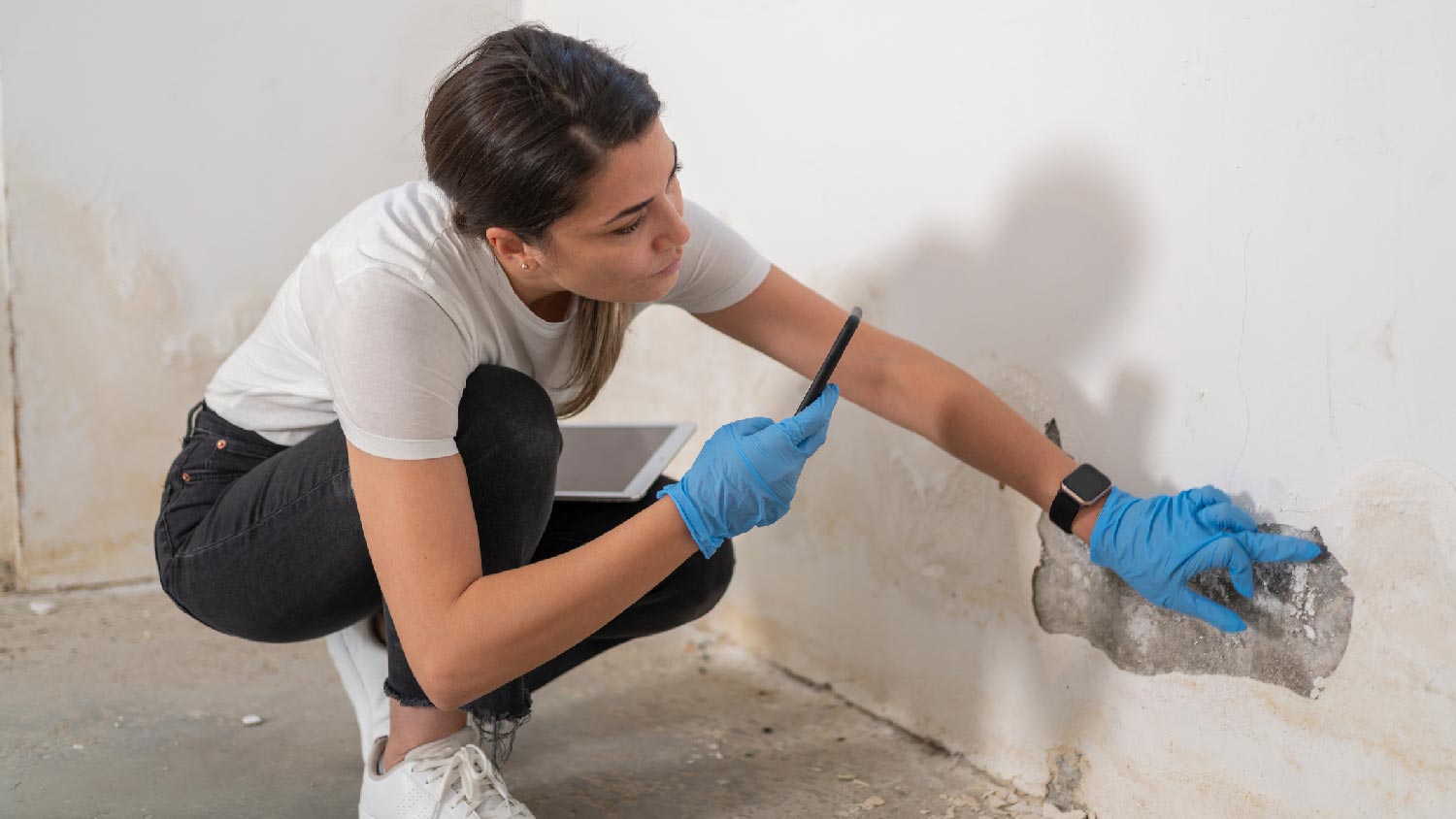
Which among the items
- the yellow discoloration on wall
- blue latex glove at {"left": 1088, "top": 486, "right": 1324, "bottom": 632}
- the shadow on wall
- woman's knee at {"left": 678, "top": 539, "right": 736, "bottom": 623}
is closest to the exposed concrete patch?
the shadow on wall

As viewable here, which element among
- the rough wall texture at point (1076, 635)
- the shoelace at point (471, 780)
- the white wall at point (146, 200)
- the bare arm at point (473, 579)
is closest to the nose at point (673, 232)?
the bare arm at point (473, 579)

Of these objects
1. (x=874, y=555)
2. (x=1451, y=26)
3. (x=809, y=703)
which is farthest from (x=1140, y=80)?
(x=809, y=703)

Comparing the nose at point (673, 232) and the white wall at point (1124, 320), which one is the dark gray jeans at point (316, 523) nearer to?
the nose at point (673, 232)

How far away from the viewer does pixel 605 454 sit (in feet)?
5.21

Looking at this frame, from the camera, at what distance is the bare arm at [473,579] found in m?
1.07

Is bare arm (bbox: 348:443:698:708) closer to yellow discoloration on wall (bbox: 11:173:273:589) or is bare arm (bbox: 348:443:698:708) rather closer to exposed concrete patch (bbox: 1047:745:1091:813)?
exposed concrete patch (bbox: 1047:745:1091:813)

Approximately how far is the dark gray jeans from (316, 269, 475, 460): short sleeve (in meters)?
0.07

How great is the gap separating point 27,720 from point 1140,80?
1574mm

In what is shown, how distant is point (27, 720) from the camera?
1.63m

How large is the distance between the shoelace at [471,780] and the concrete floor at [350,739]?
133 millimetres

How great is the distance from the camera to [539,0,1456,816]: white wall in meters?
1.03

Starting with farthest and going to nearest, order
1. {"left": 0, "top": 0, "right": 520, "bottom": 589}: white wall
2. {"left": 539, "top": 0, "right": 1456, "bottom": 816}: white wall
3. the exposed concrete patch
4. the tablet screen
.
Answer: {"left": 0, "top": 0, "right": 520, "bottom": 589}: white wall < the tablet screen < the exposed concrete patch < {"left": 539, "top": 0, "right": 1456, "bottom": 816}: white wall

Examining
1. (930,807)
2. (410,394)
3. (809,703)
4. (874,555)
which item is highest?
(410,394)

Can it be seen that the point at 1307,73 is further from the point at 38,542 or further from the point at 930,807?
the point at 38,542
